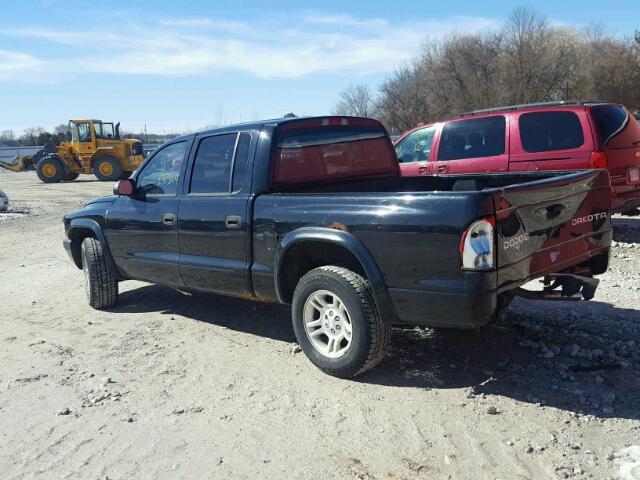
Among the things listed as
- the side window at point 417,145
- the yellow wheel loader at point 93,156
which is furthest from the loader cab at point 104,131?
the side window at point 417,145

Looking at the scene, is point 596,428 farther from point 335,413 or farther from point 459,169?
point 459,169

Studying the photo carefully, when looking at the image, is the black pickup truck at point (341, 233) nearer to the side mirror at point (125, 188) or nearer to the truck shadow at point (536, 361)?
the side mirror at point (125, 188)

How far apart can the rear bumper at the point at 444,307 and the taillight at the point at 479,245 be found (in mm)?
182

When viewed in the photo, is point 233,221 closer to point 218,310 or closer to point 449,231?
point 218,310

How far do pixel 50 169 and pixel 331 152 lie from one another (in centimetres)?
2683

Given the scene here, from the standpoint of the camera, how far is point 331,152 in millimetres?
5090

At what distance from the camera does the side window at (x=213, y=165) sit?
4941 millimetres

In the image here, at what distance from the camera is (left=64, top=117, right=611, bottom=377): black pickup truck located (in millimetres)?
3516

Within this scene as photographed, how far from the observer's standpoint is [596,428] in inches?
131

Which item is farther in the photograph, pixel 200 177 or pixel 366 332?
pixel 200 177

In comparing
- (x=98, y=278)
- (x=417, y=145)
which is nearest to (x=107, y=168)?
(x=417, y=145)

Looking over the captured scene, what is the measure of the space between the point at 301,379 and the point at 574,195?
7.66 ft

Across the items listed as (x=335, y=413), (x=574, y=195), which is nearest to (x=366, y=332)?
(x=335, y=413)

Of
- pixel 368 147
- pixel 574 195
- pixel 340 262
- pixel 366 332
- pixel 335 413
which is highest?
pixel 368 147
